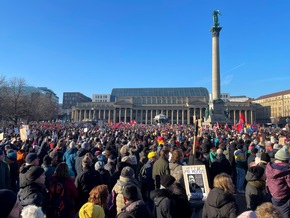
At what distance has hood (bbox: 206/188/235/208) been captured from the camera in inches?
156

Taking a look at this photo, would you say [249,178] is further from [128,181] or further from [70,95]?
[70,95]

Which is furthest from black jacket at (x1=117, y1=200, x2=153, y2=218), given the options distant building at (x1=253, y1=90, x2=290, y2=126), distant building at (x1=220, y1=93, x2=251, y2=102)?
distant building at (x1=220, y1=93, x2=251, y2=102)

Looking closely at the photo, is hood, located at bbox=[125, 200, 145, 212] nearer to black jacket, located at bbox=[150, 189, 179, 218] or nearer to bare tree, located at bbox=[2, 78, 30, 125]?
black jacket, located at bbox=[150, 189, 179, 218]

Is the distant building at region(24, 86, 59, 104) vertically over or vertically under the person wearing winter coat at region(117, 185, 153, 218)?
over

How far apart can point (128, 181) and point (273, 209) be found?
2.76 m

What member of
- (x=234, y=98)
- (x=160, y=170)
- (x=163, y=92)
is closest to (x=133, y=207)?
(x=160, y=170)

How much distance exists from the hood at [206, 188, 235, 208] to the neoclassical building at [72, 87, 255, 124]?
374 feet

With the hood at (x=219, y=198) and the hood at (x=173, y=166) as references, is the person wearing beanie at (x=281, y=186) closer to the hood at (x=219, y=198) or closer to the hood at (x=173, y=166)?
the hood at (x=219, y=198)

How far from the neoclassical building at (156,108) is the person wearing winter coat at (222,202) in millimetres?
113822

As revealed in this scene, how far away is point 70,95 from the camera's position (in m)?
161

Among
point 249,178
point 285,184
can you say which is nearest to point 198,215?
point 249,178

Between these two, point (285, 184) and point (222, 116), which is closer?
point (285, 184)

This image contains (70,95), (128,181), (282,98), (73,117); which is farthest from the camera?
(70,95)

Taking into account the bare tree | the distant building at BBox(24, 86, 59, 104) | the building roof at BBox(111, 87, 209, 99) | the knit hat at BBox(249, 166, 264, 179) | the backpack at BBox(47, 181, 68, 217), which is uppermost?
the building roof at BBox(111, 87, 209, 99)
